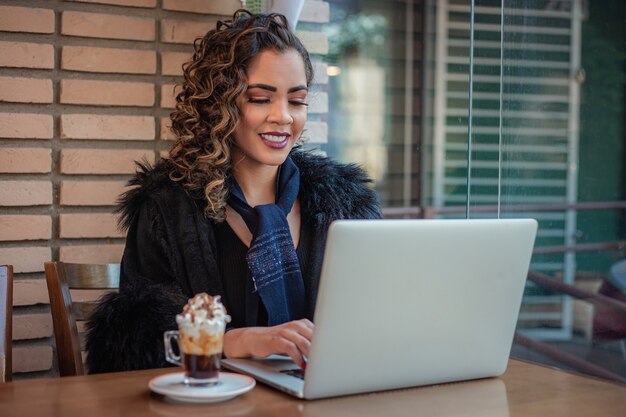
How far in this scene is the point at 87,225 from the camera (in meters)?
2.70

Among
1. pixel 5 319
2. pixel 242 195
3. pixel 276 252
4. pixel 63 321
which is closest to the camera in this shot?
pixel 5 319

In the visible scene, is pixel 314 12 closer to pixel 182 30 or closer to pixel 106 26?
pixel 182 30

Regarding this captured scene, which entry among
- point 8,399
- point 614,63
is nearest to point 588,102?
point 614,63

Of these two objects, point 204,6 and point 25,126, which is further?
point 204,6

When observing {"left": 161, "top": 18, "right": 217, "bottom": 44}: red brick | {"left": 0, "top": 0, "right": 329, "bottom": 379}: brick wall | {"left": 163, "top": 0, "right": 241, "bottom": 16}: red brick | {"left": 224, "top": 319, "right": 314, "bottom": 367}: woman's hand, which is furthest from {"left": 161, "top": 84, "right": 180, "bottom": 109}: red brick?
{"left": 224, "top": 319, "right": 314, "bottom": 367}: woman's hand

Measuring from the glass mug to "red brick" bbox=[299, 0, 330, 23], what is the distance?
186 centimetres

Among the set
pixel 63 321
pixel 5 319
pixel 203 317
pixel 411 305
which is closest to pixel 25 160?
pixel 63 321

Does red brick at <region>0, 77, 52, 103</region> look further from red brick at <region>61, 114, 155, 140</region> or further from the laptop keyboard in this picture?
the laptop keyboard

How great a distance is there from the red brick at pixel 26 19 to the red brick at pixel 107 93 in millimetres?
168

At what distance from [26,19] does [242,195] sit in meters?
0.95

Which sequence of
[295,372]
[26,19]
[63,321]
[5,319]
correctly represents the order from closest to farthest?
[295,372]
[5,319]
[63,321]
[26,19]

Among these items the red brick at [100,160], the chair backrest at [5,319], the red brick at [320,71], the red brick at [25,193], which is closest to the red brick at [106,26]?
the red brick at [100,160]

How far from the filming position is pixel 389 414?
50.7 inches

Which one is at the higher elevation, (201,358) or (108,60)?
(108,60)
